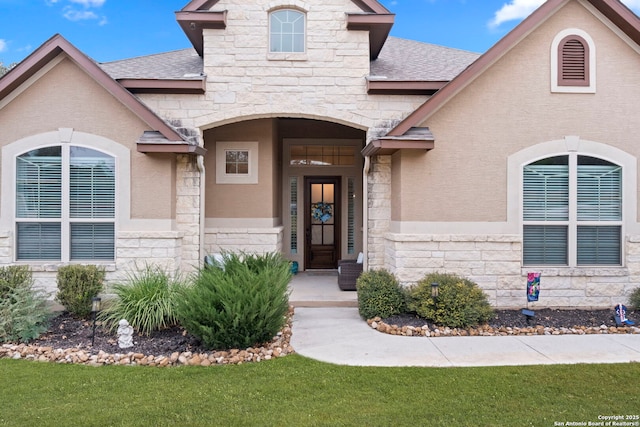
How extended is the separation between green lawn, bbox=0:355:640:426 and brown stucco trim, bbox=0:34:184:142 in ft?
14.2

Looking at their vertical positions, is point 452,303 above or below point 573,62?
below

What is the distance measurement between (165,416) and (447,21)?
23.2 metres

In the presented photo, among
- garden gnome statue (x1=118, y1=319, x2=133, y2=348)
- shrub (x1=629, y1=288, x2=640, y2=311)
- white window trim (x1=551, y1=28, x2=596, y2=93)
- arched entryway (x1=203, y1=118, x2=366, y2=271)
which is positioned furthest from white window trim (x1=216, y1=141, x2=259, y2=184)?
shrub (x1=629, y1=288, x2=640, y2=311)

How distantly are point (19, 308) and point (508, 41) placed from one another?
8.95m

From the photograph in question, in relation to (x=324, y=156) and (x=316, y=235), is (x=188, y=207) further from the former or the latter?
(x=324, y=156)

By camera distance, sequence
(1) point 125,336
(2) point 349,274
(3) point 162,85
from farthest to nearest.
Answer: (2) point 349,274
(3) point 162,85
(1) point 125,336

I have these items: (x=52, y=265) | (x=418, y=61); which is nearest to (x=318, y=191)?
(x=418, y=61)

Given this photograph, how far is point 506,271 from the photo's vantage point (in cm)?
810

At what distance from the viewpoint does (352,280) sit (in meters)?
9.55

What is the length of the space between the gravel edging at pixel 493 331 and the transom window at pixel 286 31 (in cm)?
561

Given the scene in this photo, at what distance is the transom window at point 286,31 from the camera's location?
29.1ft

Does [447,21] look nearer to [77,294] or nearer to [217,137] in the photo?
[217,137]

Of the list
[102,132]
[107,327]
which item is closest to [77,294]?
[107,327]

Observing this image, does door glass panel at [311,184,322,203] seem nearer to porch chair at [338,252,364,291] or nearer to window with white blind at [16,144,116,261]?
porch chair at [338,252,364,291]
